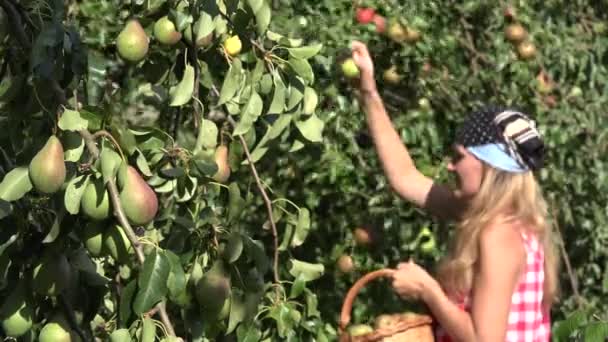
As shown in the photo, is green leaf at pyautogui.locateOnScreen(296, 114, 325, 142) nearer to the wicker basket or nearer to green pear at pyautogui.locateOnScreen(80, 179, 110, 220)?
the wicker basket

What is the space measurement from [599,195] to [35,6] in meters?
2.00

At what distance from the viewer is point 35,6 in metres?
1.86

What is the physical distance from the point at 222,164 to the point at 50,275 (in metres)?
0.46

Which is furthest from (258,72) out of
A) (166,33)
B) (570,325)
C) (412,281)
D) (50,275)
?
(570,325)

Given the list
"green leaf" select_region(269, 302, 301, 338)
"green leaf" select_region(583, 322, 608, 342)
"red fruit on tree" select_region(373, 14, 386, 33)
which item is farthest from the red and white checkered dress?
"red fruit on tree" select_region(373, 14, 386, 33)

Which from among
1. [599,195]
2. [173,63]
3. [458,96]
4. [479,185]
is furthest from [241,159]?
[599,195]

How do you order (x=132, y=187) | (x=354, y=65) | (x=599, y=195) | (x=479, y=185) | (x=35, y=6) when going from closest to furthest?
(x=132, y=187) < (x=35, y=6) < (x=479, y=185) < (x=354, y=65) < (x=599, y=195)

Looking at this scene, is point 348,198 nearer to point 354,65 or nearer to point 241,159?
point 354,65

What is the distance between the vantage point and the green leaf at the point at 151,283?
67.6 inches

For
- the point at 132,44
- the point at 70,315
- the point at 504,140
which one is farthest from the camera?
the point at 504,140

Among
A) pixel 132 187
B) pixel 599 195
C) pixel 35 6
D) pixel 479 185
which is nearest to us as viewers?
pixel 132 187

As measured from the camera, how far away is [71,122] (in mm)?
1693

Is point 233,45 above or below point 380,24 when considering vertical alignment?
above

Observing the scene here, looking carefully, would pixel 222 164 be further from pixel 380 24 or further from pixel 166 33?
pixel 380 24
